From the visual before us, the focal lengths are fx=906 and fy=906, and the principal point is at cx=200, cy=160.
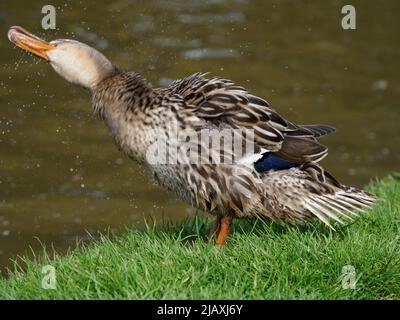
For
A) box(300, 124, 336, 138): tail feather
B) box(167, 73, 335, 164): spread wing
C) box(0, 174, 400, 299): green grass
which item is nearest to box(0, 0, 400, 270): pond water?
box(300, 124, 336, 138): tail feather

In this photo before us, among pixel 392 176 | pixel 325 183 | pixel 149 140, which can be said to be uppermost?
pixel 149 140

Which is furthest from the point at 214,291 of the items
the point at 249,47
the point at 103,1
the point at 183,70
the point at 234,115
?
the point at 103,1

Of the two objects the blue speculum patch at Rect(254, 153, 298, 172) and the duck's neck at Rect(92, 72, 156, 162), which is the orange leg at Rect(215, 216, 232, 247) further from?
the duck's neck at Rect(92, 72, 156, 162)

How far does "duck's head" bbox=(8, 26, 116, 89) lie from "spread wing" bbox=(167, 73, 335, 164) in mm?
495

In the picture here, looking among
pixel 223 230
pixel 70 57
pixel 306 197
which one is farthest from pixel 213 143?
pixel 70 57

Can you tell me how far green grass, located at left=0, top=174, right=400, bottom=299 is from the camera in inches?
183

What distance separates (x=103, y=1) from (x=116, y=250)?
8664 millimetres

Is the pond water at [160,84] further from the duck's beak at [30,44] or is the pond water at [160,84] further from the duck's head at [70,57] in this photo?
the duck's beak at [30,44]

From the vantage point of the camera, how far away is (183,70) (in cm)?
1151

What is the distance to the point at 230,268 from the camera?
4895mm

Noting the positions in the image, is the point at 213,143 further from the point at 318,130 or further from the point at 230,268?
the point at 318,130

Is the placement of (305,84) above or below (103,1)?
below
